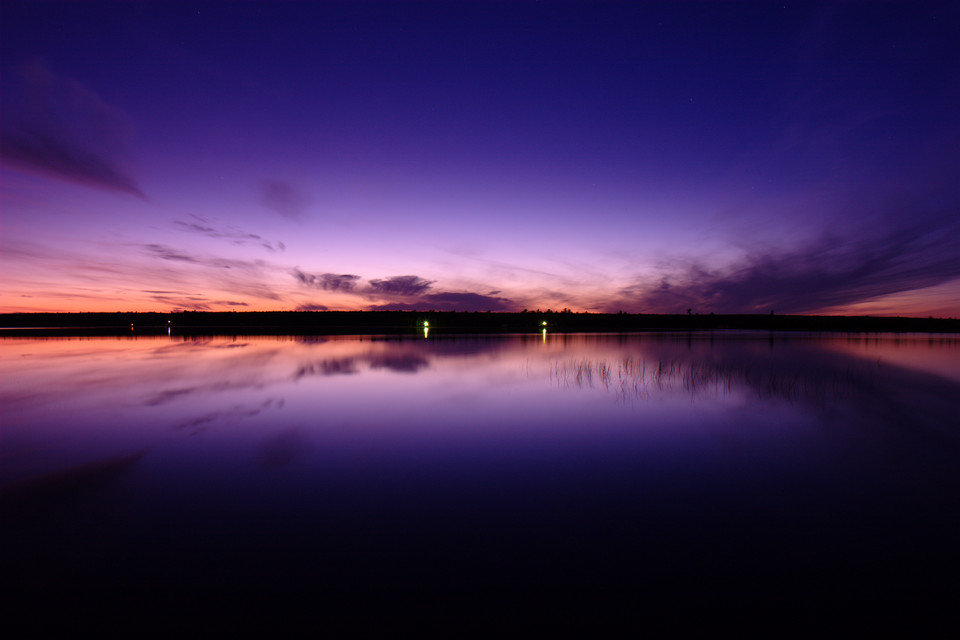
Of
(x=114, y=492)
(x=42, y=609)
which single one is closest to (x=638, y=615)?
(x=42, y=609)

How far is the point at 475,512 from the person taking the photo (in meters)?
7.52

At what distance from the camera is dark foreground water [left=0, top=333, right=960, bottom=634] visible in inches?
197

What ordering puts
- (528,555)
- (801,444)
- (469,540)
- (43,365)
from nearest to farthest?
(528,555) → (469,540) → (801,444) → (43,365)

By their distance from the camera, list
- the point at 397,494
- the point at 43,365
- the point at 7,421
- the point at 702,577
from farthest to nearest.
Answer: the point at 43,365
the point at 7,421
the point at 397,494
the point at 702,577

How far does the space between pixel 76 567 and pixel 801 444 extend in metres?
15.9

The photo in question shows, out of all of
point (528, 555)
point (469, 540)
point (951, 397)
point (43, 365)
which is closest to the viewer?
point (528, 555)

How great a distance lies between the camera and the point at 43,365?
28688 mm

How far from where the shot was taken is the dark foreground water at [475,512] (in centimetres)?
500

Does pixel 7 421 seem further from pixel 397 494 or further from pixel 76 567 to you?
pixel 397 494

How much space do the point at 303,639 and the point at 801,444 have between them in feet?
43.5

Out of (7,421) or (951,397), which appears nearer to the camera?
(7,421)

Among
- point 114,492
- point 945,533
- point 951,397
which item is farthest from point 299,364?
point 951,397

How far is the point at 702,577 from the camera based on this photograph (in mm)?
5477

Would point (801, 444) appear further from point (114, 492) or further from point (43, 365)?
point (43, 365)
